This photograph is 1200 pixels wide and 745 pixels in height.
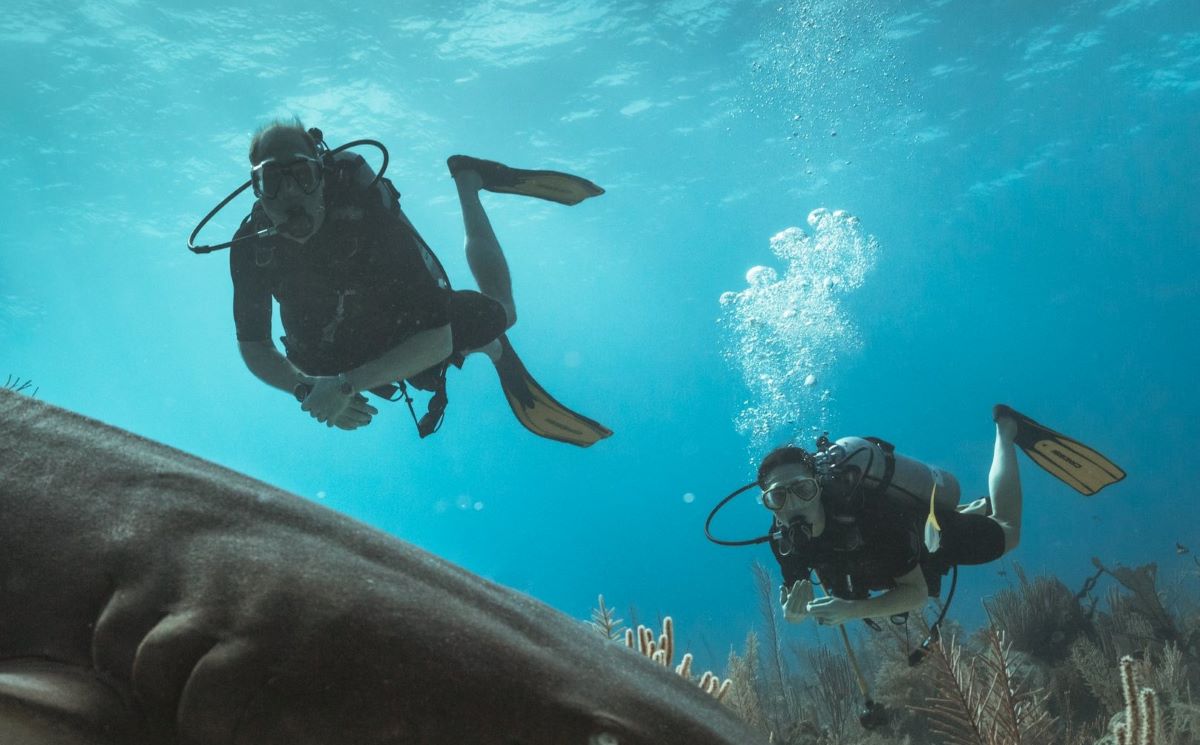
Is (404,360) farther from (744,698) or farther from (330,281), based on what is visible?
(744,698)

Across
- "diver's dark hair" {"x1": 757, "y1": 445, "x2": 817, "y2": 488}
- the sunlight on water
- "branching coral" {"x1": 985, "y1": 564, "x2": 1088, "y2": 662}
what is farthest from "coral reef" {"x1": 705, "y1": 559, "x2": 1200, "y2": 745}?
the sunlight on water

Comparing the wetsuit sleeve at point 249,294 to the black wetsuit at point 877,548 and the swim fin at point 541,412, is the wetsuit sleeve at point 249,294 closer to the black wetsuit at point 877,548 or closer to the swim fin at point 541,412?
the swim fin at point 541,412

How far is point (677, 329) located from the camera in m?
73.2

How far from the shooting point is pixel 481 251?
7.09 meters

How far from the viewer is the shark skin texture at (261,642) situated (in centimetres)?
136

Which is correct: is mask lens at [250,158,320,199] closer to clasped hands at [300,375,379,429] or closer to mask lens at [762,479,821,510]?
clasped hands at [300,375,379,429]

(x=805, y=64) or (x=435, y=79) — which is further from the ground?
(x=805, y=64)

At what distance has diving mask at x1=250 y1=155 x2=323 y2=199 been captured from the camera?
496 cm

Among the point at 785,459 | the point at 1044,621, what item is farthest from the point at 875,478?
the point at 1044,621

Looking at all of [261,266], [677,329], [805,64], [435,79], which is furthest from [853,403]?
[261,266]

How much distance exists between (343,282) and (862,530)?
16.3ft

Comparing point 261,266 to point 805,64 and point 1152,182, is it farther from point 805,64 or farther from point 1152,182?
point 1152,182

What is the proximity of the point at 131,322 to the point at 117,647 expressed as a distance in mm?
61123

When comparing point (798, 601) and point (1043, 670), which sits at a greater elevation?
point (1043, 670)
